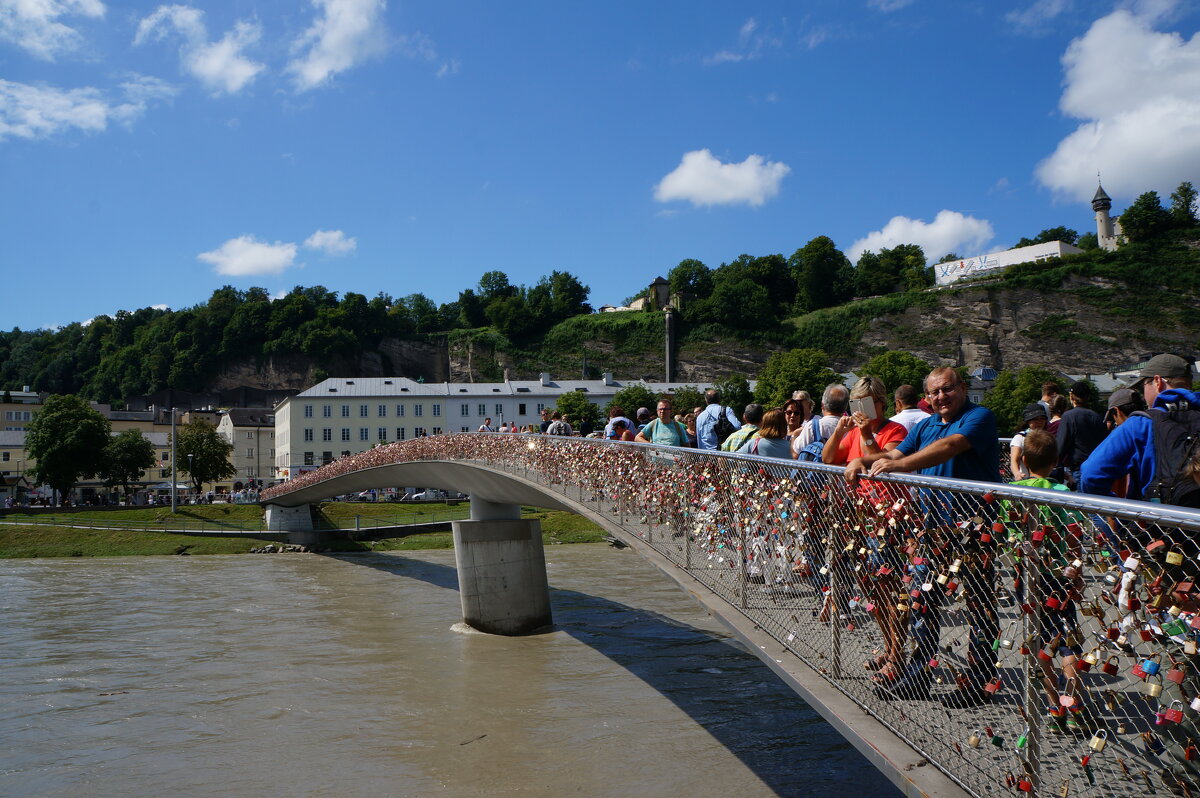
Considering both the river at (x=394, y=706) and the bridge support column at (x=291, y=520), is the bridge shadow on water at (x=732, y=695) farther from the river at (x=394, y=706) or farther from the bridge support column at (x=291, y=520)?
the bridge support column at (x=291, y=520)

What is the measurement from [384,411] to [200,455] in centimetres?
1803

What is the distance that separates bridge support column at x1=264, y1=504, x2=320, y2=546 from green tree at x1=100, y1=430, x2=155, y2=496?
20.4 m

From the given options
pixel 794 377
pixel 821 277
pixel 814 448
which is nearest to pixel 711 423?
pixel 814 448

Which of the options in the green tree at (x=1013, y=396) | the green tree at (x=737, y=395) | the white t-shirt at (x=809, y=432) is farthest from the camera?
the green tree at (x=737, y=395)

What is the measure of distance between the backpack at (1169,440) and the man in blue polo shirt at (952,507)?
67 cm

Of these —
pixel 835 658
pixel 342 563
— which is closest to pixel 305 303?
pixel 342 563

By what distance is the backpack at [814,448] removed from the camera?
6.86 m

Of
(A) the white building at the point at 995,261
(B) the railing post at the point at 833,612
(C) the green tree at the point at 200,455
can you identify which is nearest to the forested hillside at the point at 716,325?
(A) the white building at the point at 995,261

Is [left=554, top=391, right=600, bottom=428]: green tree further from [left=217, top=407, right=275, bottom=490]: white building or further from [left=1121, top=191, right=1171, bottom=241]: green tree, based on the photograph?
[left=1121, top=191, right=1171, bottom=241]: green tree

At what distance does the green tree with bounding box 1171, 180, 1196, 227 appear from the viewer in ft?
345

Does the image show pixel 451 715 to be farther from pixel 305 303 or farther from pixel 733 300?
pixel 305 303

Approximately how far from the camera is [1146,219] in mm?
104188

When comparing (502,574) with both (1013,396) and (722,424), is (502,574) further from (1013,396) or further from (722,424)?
(1013,396)

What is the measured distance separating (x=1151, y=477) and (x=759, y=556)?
8.94ft
